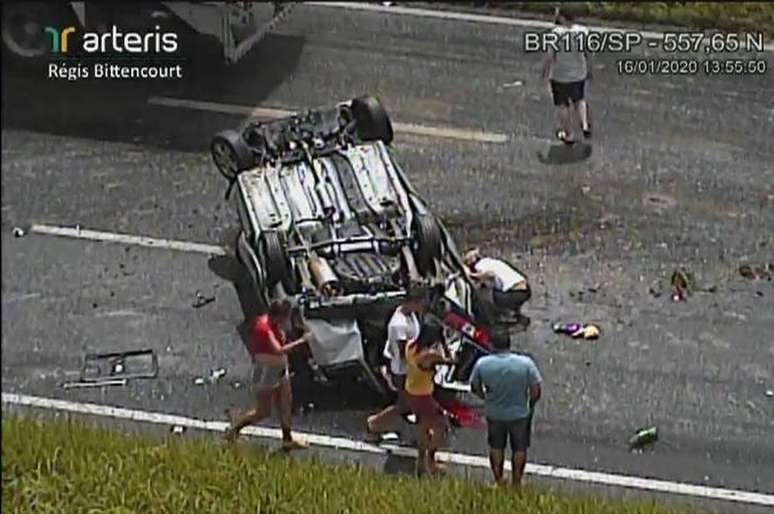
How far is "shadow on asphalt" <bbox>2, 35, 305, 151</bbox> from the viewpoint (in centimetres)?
1167

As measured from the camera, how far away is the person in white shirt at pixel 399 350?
898cm

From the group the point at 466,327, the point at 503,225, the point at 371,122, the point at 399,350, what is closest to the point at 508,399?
the point at 399,350

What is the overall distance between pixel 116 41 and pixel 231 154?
1.05 m

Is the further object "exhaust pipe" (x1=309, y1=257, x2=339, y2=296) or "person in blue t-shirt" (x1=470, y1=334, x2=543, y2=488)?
"exhaust pipe" (x1=309, y1=257, x2=339, y2=296)

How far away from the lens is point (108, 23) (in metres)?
10.7

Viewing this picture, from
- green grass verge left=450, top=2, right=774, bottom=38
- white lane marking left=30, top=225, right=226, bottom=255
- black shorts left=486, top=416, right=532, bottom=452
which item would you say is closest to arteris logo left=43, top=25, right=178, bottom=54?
white lane marking left=30, top=225, right=226, bottom=255

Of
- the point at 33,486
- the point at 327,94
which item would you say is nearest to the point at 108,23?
the point at 327,94

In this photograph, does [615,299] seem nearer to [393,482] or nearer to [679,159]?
[679,159]

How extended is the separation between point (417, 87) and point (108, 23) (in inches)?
135

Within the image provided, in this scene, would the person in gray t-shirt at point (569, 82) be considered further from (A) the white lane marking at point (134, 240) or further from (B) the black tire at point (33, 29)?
(B) the black tire at point (33, 29)

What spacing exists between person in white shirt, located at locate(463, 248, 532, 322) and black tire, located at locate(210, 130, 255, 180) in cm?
155

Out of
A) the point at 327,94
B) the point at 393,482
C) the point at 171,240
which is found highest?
the point at 327,94

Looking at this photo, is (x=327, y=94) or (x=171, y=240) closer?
(x=171, y=240)

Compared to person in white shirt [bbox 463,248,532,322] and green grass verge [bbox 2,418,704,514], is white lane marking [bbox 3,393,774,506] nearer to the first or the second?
green grass verge [bbox 2,418,704,514]
